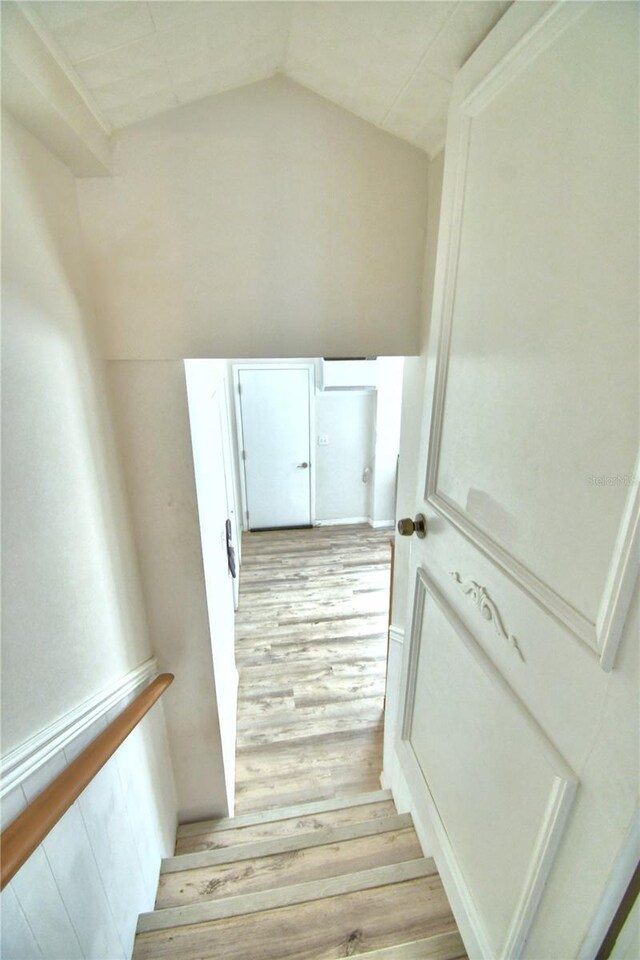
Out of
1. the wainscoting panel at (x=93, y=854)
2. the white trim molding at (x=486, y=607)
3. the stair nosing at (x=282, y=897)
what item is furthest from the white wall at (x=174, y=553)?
the white trim molding at (x=486, y=607)

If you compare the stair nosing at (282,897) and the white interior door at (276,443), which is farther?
the white interior door at (276,443)

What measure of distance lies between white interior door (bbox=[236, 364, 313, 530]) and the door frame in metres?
0.01

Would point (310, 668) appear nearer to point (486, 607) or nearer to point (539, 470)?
point (486, 607)

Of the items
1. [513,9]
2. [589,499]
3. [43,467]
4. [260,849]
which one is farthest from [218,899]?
[513,9]

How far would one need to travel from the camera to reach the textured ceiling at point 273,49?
0.77 meters

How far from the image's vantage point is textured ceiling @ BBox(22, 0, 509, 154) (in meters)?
0.77

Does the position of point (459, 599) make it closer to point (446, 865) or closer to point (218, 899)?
point (446, 865)

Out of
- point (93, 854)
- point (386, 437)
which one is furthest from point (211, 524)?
point (386, 437)

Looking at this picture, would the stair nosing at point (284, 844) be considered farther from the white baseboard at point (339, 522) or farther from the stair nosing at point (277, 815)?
the white baseboard at point (339, 522)

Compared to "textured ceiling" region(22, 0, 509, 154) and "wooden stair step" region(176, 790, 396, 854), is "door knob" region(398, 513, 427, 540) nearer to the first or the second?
"textured ceiling" region(22, 0, 509, 154)

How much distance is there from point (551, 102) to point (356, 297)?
72cm

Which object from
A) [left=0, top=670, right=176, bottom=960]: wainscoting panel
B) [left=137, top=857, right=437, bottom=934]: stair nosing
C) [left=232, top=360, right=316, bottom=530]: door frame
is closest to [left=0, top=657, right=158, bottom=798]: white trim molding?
[left=0, top=670, right=176, bottom=960]: wainscoting panel

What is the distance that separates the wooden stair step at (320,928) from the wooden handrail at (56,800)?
28.6 inches

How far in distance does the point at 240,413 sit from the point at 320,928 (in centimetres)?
391
